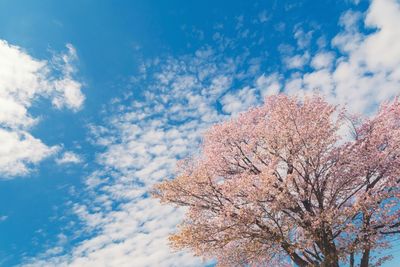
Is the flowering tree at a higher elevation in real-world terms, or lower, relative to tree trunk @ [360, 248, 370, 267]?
higher

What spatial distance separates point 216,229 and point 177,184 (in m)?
2.99

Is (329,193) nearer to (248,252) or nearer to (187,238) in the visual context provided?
(248,252)

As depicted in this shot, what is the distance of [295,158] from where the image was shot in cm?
1945

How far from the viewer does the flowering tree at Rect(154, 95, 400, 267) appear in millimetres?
18000

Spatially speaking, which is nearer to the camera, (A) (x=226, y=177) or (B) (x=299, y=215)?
(B) (x=299, y=215)

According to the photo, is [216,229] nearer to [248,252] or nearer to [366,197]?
[248,252]

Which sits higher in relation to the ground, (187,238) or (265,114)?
(265,114)

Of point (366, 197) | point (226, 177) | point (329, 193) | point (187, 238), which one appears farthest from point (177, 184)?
point (366, 197)

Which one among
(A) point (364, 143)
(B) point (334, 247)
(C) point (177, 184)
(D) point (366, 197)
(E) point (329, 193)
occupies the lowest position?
(B) point (334, 247)

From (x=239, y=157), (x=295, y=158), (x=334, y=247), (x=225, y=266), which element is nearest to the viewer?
(x=334, y=247)

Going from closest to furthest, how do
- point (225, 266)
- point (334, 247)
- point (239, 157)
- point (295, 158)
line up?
point (334, 247)
point (295, 158)
point (225, 266)
point (239, 157)

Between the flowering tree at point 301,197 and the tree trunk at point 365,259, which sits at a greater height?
the flowering tree at point 301,197

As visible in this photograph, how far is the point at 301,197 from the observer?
1906 centimetres

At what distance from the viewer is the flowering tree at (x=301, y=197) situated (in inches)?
709
